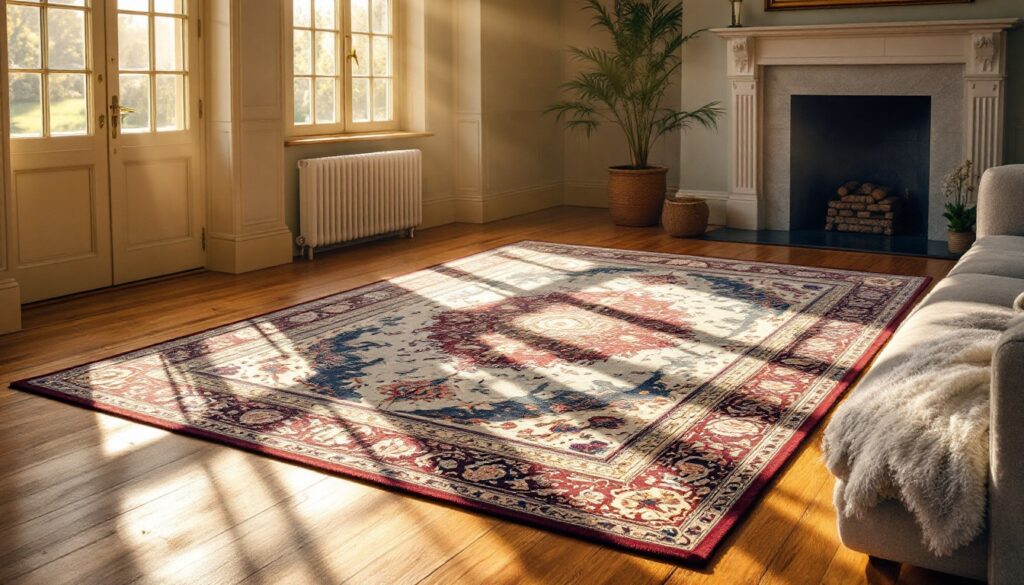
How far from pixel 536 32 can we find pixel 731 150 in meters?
2.15

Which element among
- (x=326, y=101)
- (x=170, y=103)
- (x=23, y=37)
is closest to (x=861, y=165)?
(x=326, y=101)

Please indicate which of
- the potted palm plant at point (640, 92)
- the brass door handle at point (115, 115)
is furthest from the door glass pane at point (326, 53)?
the potted palm plant at point (640, 92)

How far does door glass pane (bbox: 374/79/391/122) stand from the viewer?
773 centimetres

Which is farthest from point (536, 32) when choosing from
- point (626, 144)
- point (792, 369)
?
point (792, 369)

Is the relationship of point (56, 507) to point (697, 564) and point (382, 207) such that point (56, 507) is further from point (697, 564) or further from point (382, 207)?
point (382, 207)

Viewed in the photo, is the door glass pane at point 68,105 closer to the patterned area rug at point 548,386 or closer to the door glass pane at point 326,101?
the patterned area rug at point 548,386

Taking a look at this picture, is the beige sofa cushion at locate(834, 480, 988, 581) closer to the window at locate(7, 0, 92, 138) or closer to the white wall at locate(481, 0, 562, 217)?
the window at locate(7, 0, 92, 138)

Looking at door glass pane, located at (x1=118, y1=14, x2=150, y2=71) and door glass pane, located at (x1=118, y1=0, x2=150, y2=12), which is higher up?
door glass pane, located at (x1=118, y1=0, x2=150, y2=12)

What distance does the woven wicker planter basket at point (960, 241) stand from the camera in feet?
21.7

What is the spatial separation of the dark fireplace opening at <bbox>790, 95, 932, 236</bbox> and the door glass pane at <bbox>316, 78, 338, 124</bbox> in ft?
10.9

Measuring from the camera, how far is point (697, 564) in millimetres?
2512

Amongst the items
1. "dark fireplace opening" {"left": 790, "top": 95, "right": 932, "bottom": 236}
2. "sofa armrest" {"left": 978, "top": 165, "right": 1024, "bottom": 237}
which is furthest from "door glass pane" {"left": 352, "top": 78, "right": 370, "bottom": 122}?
"sofa armrest" {"left": 978, "top": 165, "right": 1024, "bottom": 237}

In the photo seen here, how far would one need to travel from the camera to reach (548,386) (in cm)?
390

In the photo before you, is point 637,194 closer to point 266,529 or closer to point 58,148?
point 58,148
